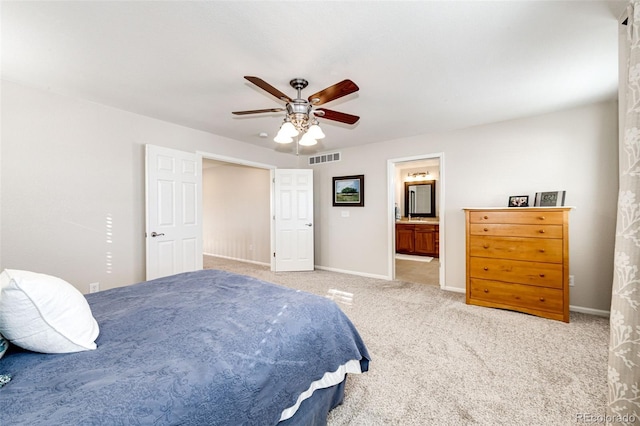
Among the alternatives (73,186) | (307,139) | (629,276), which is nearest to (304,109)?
(307,139)

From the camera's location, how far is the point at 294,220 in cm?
500

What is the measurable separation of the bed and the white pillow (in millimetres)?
50

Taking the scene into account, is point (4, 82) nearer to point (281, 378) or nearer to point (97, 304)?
point (97, 304)

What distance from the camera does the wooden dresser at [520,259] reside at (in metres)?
2.70

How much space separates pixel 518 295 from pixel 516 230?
A: 74cm

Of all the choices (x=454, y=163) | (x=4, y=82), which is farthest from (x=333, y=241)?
(x=4, y=82)

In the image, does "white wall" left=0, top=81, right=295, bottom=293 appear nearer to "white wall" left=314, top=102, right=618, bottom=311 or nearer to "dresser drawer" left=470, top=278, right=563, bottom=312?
"white wall" left=314, top=102, right=618, bottom=311

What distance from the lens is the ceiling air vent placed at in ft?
16.4

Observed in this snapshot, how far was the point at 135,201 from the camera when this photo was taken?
315 centimetres

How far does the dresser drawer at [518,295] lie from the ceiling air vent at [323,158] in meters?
3.09

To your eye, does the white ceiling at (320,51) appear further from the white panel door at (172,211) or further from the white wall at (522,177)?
the white panel door at (172,211)

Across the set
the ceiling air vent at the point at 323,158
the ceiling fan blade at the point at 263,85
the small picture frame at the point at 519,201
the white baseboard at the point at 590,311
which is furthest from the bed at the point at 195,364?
the ceiling air vent at the point at 323,158

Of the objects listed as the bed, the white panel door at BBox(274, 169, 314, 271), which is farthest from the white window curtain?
the white panel door at BBox(274, 169, 314, 271)

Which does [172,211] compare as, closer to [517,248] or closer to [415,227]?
[517,248]
